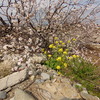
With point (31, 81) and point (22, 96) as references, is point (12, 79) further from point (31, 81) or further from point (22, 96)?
point (22, 96)

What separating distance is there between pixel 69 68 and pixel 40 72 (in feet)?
3.05

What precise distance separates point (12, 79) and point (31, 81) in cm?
40

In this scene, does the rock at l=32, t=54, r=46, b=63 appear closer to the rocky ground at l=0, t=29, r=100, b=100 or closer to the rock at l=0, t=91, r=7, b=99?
the rocky ground at l=0, t=29, r=100, b=100

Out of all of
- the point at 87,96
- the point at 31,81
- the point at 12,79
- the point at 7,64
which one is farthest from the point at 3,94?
the point at 87,96

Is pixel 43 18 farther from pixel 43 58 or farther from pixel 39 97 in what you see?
pixel 39 97

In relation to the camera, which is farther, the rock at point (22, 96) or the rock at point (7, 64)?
the rock at point (7, 64)

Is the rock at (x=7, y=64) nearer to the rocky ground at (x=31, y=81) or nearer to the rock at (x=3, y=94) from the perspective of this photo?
the rocky ground at (x=31, y=81)

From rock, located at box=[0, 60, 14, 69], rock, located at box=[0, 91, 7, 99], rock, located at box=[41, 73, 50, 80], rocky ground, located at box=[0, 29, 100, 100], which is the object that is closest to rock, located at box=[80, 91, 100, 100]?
rocky ground, located at box=[0, 29, 100, 100]

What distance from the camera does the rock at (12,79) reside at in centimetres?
335

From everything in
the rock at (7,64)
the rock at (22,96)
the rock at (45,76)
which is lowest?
the rock at (22,96)

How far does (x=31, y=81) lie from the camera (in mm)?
3582

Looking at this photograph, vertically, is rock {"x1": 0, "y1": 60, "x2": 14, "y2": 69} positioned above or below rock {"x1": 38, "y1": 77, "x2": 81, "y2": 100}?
above

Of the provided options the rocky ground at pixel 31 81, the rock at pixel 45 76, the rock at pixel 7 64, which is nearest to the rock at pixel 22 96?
the rocky ground at pixel 31 81

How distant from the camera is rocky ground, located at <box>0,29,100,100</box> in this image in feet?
10.4
